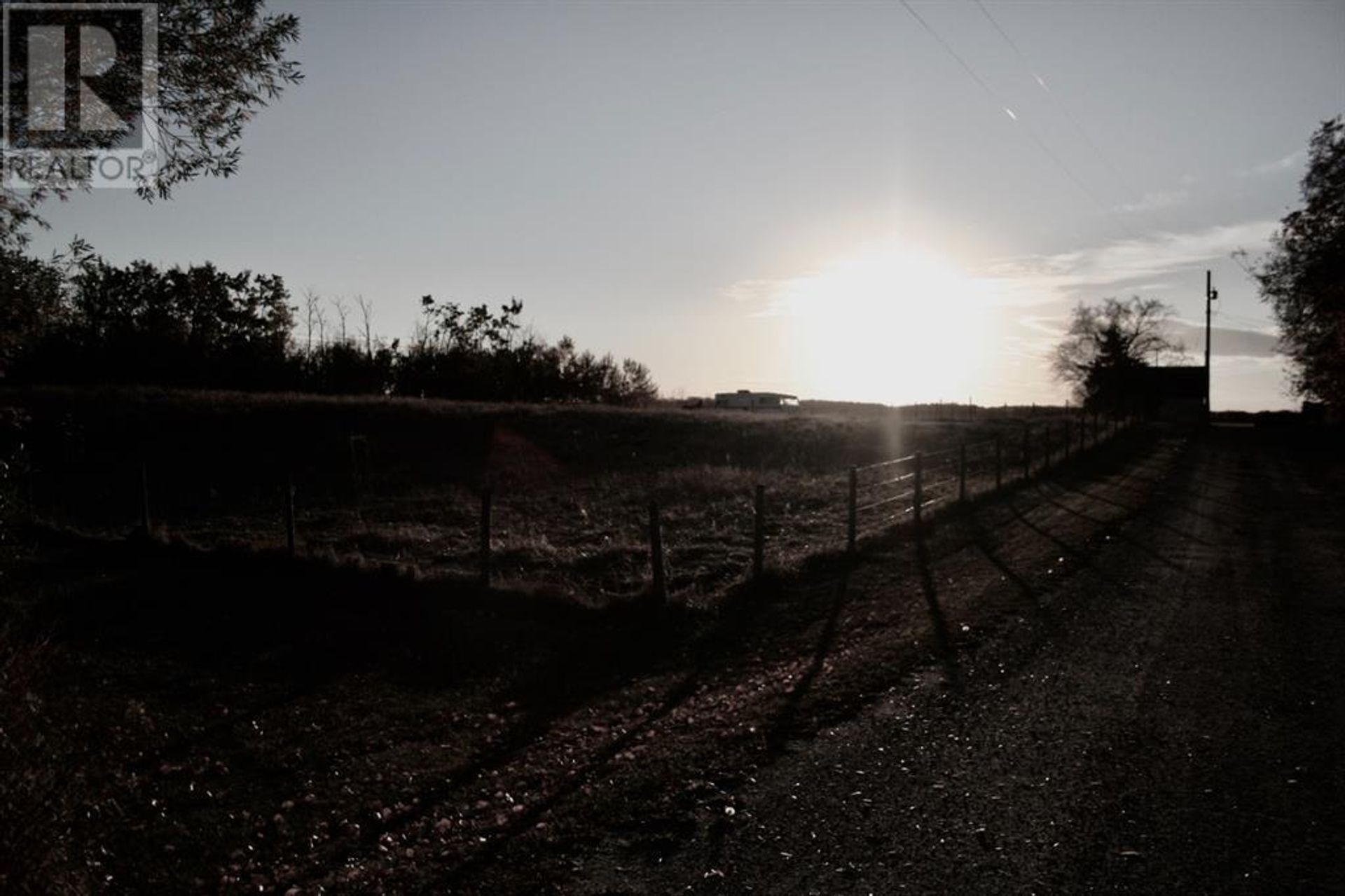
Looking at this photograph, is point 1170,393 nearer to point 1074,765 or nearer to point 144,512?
point 144,512

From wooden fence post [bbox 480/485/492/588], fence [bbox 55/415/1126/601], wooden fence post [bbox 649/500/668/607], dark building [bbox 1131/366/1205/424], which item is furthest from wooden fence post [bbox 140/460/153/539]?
dark building [bbox 1131/366/1205/424]

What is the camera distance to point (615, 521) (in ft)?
68.2

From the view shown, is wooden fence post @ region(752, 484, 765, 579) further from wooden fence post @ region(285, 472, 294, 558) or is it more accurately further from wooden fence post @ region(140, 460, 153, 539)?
wooden fence post @ region(140, 460, 153, 539)

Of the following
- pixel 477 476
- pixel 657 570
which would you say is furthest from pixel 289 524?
pixel 477 476

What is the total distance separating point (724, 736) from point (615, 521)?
44.3 ft

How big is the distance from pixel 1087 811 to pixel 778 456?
30.8 meters

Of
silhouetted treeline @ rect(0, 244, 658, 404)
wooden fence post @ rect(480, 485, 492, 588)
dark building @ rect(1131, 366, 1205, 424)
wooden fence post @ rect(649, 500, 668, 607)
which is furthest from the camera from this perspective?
dark building @ rect(1131, 366, 1205, 424)

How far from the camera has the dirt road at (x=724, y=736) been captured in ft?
17.3

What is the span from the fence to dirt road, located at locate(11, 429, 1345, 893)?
1.53 metres

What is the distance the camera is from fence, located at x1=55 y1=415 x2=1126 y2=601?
14.3 meters

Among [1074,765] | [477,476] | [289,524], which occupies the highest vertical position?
[289,524]

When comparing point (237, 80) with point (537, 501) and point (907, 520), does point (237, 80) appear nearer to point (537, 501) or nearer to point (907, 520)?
point (907, 520)

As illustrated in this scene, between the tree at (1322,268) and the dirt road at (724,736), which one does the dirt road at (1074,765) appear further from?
the tree at (1322,268)

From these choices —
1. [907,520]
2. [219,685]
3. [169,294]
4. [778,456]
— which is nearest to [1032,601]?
[907,520]
